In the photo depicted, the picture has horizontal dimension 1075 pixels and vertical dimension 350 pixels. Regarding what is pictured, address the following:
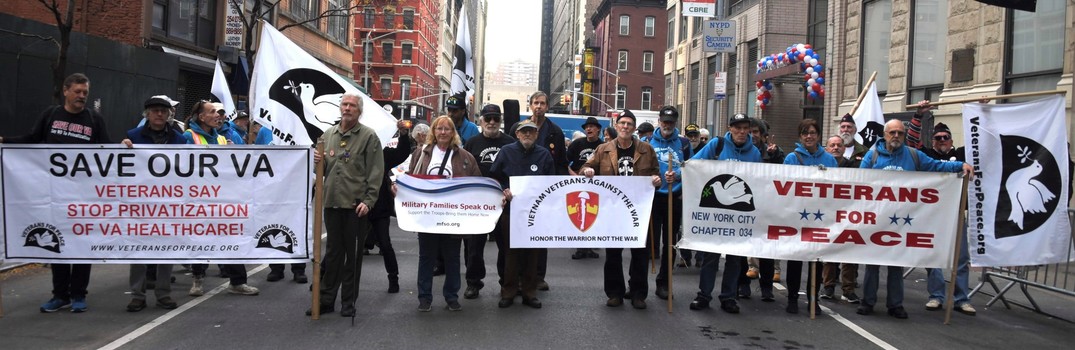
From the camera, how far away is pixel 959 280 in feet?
27.4

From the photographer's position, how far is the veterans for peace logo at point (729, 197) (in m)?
7.93

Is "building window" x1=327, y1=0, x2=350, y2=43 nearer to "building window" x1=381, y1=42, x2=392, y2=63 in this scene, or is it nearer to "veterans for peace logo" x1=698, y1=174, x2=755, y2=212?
"veterans for peace logo" x1=698, y1=174, x2=755, y2=212

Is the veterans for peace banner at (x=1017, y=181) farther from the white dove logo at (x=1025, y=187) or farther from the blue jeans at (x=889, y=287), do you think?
the blue jeans at (x=889, y=287)

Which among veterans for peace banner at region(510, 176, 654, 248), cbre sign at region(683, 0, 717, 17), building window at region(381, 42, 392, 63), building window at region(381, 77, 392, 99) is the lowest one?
veterans for peace banner at region(510, 176, 654, 248)

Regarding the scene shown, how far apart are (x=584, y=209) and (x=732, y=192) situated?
1.40 metres

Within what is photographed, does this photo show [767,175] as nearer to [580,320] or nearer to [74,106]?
[580,320]

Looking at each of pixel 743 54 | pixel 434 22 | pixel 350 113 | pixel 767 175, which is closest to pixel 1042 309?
pixel 767 175

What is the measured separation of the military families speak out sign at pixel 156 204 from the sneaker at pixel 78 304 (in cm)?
35

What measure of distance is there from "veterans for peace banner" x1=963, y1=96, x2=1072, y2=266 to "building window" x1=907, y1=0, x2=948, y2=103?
10.1 metres

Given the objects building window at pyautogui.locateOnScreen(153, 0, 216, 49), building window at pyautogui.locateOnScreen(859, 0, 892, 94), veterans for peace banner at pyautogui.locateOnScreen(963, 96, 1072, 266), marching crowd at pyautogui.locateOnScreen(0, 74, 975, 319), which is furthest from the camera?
building window at pyautogui.locateOnScreen(153, 0, 216, 49)

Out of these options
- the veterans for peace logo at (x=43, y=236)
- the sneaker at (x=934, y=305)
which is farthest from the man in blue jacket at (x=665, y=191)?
the veterans for peace logo at (x=43, y=236)

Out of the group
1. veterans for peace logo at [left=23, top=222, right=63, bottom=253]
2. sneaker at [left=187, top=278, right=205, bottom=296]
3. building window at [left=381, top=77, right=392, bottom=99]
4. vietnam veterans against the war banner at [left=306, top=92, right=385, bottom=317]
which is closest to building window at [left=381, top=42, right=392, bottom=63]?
building window at [left=381, top=77, right=392, bottom=99]

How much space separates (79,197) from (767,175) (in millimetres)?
6124

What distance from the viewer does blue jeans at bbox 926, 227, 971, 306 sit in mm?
8312
